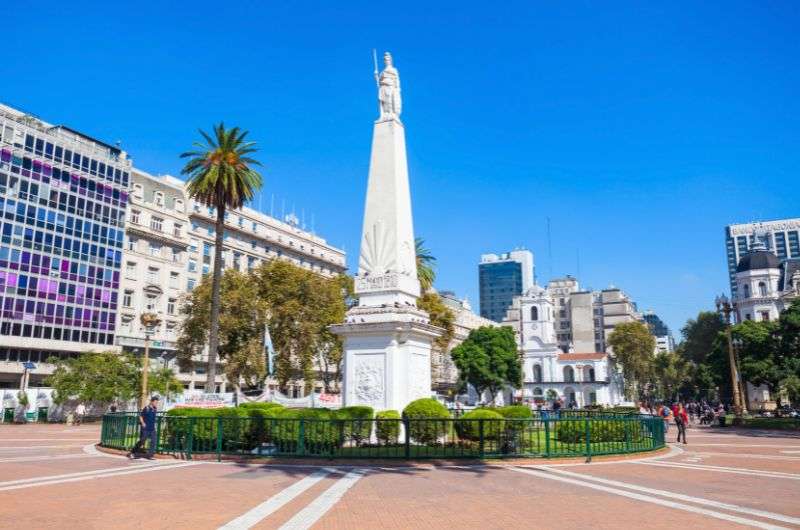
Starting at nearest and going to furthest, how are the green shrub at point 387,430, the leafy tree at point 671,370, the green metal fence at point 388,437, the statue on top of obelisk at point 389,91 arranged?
the green metal fence at point 388,437 → the green shrub at point 387,430 → the statue on top of obelisk at point 389,91 → the leafy tree at point 671,370

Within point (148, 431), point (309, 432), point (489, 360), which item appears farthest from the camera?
point (489, 360)

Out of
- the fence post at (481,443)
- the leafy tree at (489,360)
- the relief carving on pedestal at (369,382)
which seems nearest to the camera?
the fence post at (481,443)

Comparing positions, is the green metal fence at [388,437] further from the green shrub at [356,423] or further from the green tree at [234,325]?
the green tree at [234,325]

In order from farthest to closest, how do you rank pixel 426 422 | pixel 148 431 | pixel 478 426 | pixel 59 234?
1. pixel 59 234
2. pixel 148 431
3. pixel 426 422
4. pixel 478 426

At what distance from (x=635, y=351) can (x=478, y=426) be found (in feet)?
263

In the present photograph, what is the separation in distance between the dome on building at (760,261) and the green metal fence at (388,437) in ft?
278

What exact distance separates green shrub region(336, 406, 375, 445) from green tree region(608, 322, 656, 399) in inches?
3150

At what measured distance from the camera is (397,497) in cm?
991

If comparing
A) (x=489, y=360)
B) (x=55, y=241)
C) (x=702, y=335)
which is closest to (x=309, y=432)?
(x=55, y=241)

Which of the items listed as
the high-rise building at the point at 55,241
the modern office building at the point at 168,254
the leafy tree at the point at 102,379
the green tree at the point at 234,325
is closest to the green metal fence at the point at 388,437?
the green tree at the point at 234,325

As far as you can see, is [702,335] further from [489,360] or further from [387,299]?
[387,299]

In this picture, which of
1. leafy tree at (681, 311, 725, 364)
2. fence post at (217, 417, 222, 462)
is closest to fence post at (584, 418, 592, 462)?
fence post at (217, 417, 222, 462)

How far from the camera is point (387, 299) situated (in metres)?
18.8

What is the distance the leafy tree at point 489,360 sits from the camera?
247 feet
